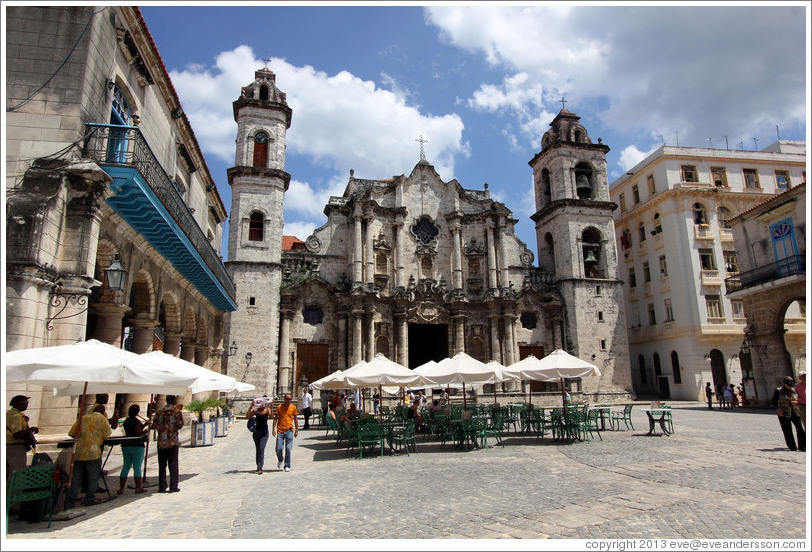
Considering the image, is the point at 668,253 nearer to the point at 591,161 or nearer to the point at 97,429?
the point at 591,161

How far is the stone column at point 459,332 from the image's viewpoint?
30.2 metres

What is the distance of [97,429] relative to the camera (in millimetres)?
7594

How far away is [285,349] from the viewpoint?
90.7 feet

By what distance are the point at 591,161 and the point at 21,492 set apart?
34433mm

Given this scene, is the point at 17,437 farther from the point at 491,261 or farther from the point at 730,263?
the point at 730,263

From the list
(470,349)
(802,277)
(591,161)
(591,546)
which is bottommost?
(591,546)

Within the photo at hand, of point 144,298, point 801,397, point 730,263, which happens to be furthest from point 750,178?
point 144,298

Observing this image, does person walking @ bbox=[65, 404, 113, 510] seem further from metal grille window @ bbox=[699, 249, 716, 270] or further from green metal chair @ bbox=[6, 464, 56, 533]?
metal grille window @ bbox=[699, 249, 716, 270]

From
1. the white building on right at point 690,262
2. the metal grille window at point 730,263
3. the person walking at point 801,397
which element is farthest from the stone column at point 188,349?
the metal grille window at point 730,263


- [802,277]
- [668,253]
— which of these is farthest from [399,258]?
[802,277]

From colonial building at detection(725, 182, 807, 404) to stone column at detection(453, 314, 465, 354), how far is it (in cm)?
1385

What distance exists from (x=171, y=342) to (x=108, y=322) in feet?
21.4

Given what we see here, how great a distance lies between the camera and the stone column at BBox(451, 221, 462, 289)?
31641mm

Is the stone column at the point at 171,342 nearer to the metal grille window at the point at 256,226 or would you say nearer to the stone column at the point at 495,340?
the metal grille window at the point at 256,226
